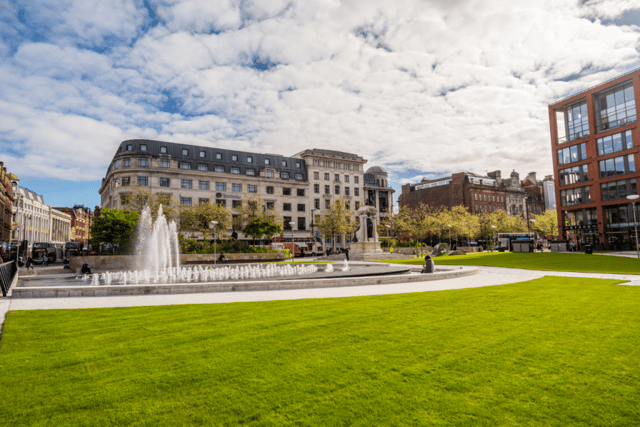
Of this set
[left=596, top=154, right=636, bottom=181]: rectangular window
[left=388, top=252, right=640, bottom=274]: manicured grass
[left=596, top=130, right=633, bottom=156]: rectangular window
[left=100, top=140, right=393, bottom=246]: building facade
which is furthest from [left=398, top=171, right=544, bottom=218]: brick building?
[left=388, top=252, right=640, bottom=274]: manicured grass

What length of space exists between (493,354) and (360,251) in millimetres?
36358

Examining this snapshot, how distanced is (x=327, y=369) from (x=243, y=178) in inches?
2814

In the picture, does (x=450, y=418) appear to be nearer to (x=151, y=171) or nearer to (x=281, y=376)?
(x=281, y=376)

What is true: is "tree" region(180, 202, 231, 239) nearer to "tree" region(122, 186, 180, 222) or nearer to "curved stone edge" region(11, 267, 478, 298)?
"tree" region(122, 186, 180, 222)

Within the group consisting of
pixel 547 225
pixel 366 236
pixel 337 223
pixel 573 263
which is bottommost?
pixel 573 263

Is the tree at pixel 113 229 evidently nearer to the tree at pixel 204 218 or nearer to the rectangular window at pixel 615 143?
the tree at pixel 204 218

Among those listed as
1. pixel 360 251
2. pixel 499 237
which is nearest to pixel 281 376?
pixel 360 251

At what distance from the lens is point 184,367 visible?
5.19 metres

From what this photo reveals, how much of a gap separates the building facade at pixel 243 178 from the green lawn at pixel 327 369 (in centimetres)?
5540

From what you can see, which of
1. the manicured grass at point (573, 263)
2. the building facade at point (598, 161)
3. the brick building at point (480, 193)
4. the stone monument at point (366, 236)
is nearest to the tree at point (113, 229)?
the stone monument at point (366, 236)

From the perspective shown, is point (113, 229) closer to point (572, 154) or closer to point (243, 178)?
point (243, 178)

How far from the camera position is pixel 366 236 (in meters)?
43.1

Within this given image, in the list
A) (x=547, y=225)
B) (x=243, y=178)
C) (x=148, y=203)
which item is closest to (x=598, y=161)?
(x=547, y=225)

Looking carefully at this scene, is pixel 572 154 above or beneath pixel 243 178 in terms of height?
beneath
